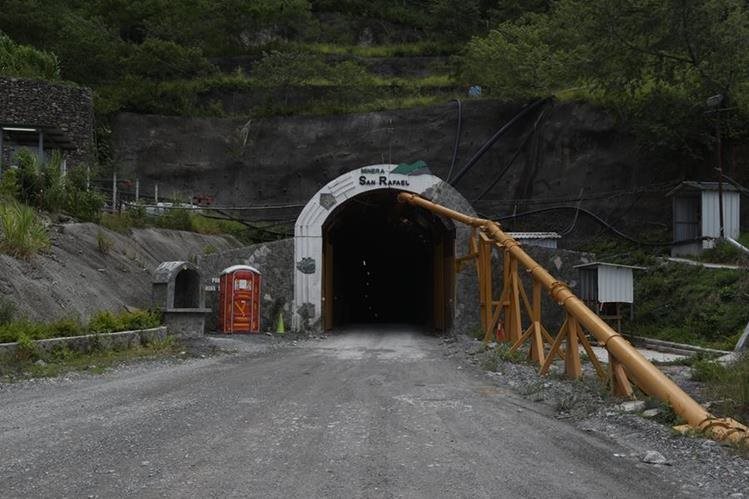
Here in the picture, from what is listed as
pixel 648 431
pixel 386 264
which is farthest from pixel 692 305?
pixel 386 264

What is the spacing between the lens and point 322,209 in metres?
21.1

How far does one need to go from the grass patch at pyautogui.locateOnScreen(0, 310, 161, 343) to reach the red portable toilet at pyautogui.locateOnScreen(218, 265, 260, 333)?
12.9ft

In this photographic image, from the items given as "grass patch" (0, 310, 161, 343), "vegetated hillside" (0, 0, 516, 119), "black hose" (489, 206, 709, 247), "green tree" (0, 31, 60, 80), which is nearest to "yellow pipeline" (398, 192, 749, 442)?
"grass patch" (0, 310, 161, 343)

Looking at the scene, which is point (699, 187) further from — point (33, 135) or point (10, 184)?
point (33, 135)

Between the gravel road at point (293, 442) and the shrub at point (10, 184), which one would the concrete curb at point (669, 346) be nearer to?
the gravel road at point (293, 442)

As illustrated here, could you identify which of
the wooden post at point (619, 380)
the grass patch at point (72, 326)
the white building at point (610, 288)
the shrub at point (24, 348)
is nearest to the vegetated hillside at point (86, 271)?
the grass patch at point (72, 326)

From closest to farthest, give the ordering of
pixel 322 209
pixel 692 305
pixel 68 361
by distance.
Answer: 1. pixel 68 361
2. pixel 692 305
3. pixel 322 209

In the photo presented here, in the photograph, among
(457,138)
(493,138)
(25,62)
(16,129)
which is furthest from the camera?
(457,138)

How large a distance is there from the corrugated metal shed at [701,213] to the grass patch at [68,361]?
16.9 metres

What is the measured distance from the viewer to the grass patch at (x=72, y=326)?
35.2 ft

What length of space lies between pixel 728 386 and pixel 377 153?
1036 inches

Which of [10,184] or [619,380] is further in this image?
[10,184]

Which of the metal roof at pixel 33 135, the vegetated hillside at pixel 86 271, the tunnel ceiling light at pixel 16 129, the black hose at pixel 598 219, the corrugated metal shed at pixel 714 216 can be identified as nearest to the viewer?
the vegetated hillside at pixel 86 271

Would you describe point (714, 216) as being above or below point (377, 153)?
below
